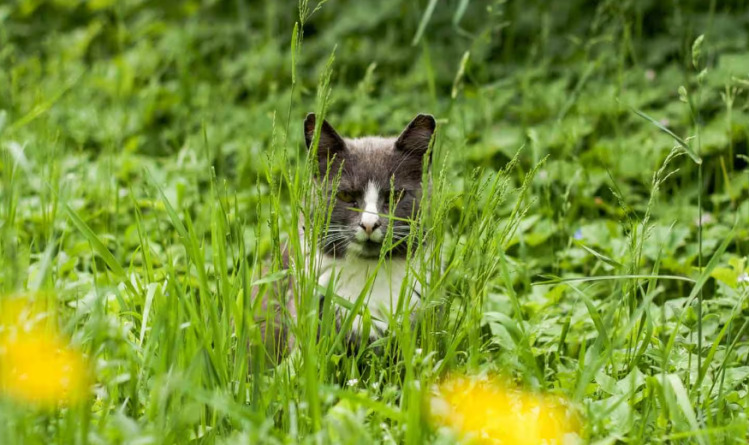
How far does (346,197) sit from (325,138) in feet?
0.66

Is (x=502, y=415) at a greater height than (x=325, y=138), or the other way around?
(x=325, y=138)

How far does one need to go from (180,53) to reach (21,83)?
0.99m

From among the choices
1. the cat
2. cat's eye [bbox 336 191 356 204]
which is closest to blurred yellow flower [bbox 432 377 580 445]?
the cat

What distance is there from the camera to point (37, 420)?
5.21 ft

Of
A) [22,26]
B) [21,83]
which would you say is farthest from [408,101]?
[22,26]

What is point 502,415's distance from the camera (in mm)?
1830

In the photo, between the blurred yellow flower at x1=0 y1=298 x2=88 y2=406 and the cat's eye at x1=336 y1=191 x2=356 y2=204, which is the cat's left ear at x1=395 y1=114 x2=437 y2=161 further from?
the blurred yellow flower at x1=0 y1=298 x2=88 y2=406

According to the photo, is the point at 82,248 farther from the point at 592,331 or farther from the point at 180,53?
the point at 180,53

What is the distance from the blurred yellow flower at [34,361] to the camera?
1.56m

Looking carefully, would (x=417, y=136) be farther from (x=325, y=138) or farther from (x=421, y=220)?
(x=421, y=220)

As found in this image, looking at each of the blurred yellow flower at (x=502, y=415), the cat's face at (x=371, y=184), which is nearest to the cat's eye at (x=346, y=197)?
the cat's face at (x=371, y=184)

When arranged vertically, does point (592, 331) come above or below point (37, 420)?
below

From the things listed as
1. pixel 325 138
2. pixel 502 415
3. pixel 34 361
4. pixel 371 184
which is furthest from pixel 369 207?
pixel 34 361

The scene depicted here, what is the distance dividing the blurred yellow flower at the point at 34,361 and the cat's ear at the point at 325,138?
111cm
